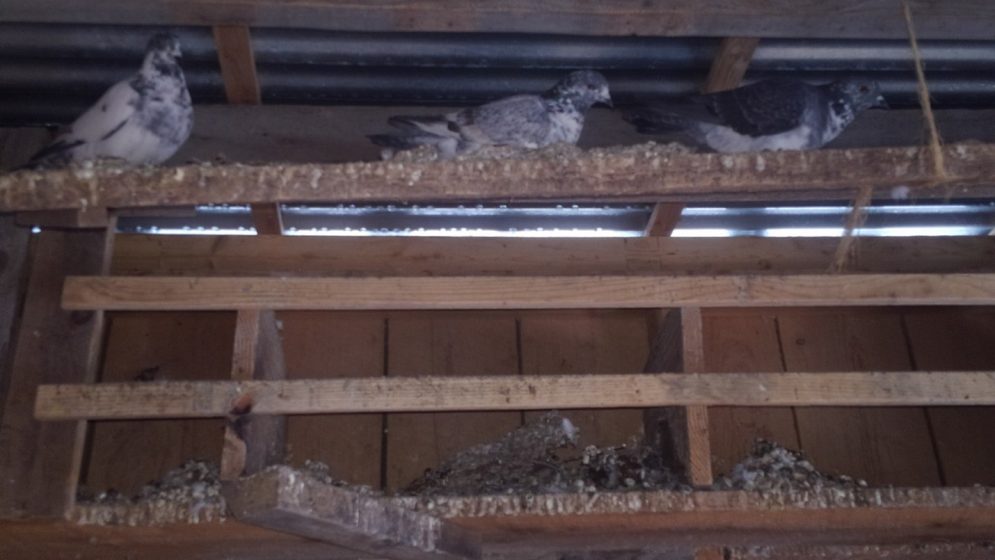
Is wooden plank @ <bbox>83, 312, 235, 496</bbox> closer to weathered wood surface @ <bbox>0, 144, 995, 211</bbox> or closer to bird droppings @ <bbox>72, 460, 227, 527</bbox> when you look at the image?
bird droppings @ <bbox>72, 460, 227, 527</bbox>

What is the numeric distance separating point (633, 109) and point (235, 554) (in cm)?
158

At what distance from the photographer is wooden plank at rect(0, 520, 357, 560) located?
2260 mm

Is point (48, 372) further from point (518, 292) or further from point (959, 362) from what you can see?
point (959, 362)

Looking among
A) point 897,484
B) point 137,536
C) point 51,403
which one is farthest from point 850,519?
point 51,403

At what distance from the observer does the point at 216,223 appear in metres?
3.31

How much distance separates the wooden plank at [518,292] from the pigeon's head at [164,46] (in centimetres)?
68

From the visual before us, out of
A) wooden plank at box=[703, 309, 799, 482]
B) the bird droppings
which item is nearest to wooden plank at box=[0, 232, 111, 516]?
the bird droppings

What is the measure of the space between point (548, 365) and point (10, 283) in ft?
4.71

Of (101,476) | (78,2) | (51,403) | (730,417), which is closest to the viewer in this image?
(51,403)

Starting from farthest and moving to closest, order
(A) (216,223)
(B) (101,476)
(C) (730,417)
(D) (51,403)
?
1. (A) (216,223)
2. (C) (730,417)
3. (B) (101,476)
4. (D) (51,403)

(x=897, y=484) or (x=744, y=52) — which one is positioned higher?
(x=744, y=52)

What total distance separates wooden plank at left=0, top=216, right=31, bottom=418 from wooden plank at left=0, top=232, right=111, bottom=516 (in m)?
0.15

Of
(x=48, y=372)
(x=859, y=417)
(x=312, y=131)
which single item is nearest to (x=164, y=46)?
(x=312, y=131)

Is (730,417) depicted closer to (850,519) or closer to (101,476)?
(850,519)
